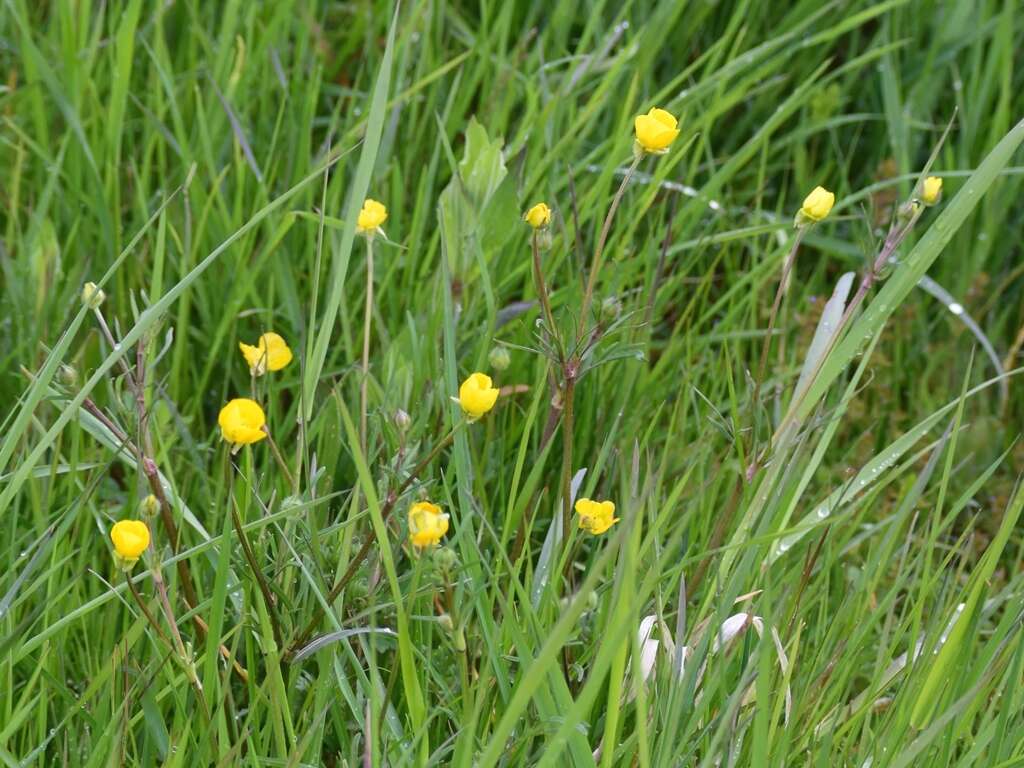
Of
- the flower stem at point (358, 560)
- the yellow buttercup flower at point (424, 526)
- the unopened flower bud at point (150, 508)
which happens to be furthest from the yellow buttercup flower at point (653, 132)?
the unopened flower bud at point (150, 508)

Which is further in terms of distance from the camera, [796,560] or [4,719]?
[796,560]

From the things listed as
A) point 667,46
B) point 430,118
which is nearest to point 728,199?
point 667,46

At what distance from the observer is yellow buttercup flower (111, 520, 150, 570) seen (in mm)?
1044

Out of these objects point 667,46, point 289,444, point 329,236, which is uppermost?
point 667,46

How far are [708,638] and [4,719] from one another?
2.14ft

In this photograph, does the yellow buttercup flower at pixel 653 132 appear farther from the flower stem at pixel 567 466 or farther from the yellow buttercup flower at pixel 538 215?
the flower stem at pixel 567 466

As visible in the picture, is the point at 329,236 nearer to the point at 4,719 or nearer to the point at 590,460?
the point at 590,460

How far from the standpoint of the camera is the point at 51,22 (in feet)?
7.38

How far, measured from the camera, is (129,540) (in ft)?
3.43

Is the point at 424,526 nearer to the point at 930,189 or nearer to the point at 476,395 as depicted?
the point at 476,395

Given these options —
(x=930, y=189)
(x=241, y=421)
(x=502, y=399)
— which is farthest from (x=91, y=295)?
(x=930, y=189)

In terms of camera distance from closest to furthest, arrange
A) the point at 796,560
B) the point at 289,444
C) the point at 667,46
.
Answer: the point at 796,560 → the point at 289,444 → the point at 667,46

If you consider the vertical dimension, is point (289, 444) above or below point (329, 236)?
below

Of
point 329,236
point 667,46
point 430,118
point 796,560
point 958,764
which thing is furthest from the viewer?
point 667,46
